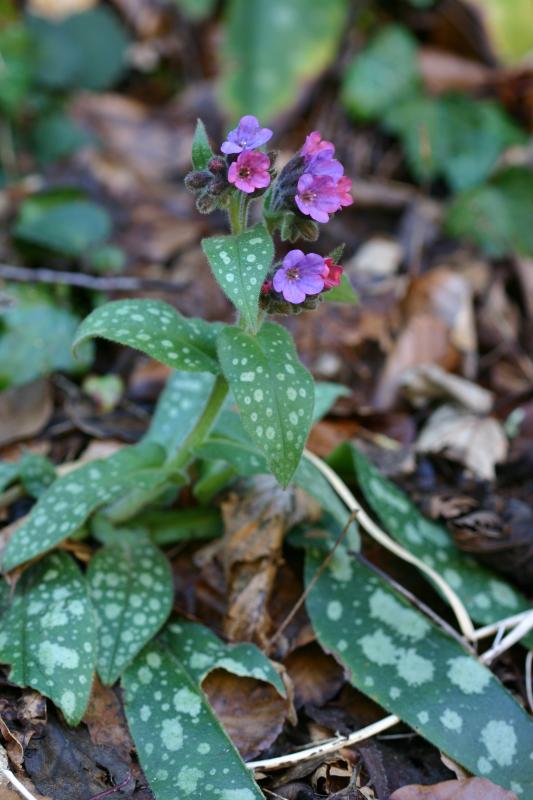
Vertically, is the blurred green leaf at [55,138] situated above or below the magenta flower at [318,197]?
below

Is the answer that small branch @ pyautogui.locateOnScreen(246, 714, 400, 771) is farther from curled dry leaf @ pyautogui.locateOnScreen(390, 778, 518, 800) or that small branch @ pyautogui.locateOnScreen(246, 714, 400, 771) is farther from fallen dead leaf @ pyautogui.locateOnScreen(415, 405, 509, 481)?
fallen dead leaf @ pyautogui.locateOnScreen(415, 405, 509, 481)

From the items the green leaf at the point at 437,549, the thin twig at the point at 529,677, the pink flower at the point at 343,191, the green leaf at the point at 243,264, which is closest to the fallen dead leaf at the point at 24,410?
the green leaf at the point at 437,549

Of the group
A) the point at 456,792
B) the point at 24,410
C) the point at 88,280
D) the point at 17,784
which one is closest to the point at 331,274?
the point at 456,792

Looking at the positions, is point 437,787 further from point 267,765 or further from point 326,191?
point 326,191

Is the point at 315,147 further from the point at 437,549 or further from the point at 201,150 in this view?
the point at 437,549

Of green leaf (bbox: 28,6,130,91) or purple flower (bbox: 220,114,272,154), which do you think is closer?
purple flower (bbox: 220,114,272,154)

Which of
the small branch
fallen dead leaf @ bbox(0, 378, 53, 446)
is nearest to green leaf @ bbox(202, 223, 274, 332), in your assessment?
the small branch

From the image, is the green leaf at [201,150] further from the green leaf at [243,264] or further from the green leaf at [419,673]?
the green leaf at [419,673]
